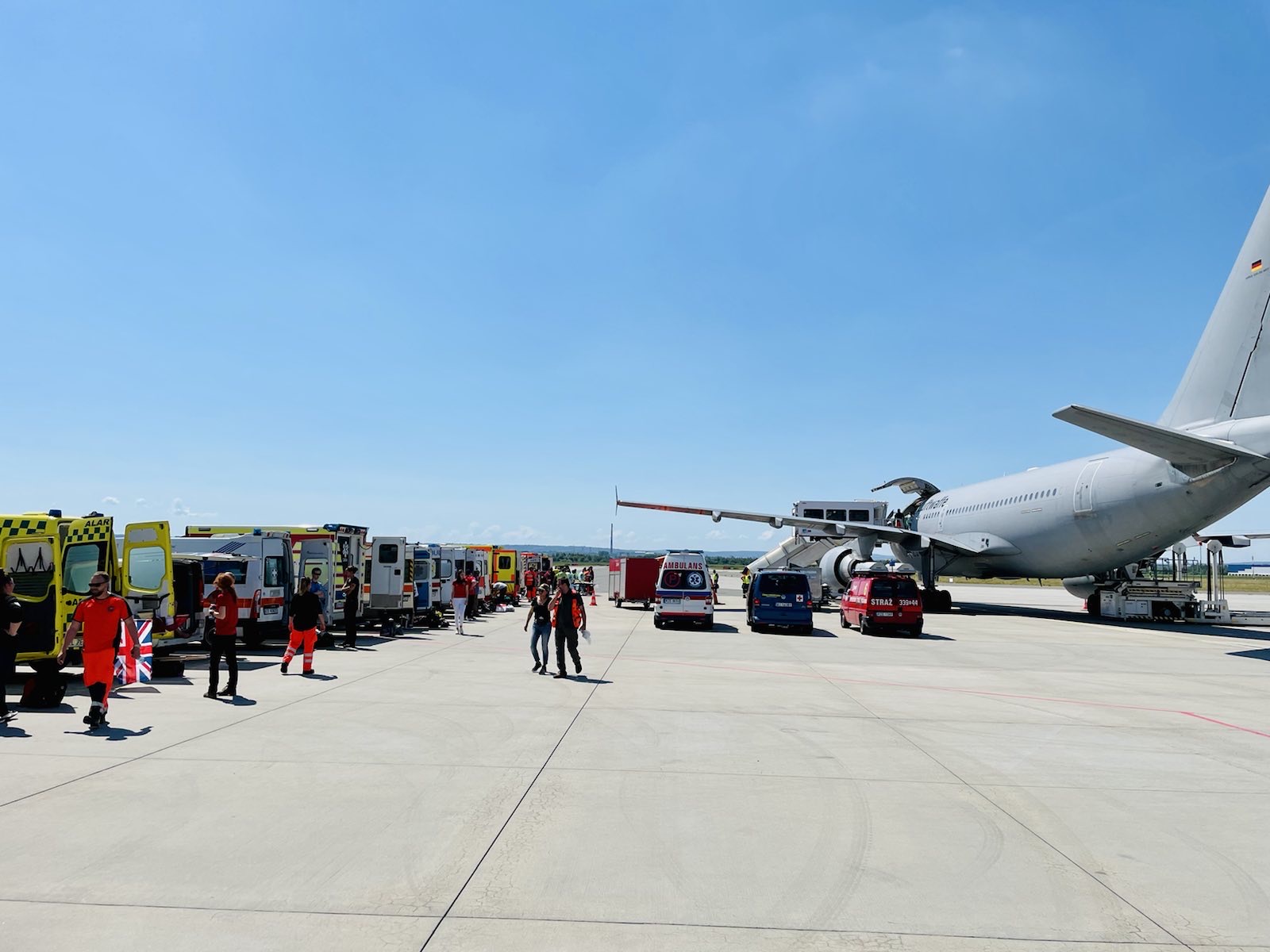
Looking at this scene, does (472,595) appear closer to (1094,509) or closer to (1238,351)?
(1094,509)

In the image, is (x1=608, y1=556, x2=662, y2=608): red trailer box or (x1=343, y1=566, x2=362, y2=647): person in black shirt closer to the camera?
(x1=343, y1=566, x2=362, y2=647): person in black shirt

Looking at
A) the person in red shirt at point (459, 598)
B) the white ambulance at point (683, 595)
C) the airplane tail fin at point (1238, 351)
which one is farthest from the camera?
the white ambulance at point (683, 595)

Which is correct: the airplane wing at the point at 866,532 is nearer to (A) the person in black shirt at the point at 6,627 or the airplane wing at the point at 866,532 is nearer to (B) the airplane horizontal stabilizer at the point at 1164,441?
(B) the airplane horizontal stabilizer at the point at 1164,441

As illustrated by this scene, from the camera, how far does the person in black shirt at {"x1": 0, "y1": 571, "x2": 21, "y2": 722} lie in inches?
370

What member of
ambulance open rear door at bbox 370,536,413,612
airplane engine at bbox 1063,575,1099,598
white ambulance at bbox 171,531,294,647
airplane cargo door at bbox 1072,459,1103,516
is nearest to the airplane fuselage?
airplane cargo door at bbox 1072,459,1103,516

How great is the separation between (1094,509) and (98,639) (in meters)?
28.6

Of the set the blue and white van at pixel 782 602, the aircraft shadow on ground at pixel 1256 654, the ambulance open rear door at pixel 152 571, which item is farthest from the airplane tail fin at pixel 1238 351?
the ambulance open rear door at pixel 152 571

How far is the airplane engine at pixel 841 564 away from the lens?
1570 inches

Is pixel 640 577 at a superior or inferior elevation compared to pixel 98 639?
superior

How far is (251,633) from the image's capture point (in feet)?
59.6

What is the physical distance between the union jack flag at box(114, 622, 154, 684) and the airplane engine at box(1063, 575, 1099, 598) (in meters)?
34.4

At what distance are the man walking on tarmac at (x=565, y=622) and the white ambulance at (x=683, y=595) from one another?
10796 millimetres

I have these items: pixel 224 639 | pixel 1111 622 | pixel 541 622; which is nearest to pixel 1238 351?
pixel 1111 622

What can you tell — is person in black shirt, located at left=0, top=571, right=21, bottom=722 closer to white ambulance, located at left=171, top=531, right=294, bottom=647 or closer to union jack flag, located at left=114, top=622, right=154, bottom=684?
union jack flag, located at left=114, top=622, right=154, bottom=684
